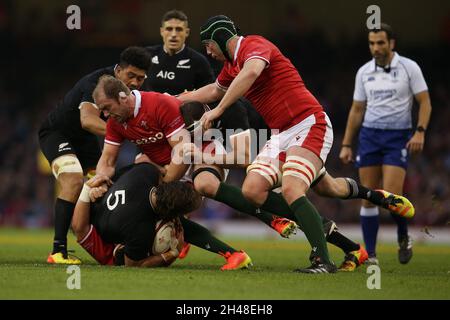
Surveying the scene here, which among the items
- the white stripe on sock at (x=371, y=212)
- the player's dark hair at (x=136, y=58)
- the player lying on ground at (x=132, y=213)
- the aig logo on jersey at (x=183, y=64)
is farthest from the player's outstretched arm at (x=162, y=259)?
the white stripe on sock at (x=371, y=212)

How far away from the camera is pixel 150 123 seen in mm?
8102

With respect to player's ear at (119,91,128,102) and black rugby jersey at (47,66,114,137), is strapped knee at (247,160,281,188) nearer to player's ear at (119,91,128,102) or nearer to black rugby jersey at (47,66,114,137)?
player's ear at (119,91,128,102)

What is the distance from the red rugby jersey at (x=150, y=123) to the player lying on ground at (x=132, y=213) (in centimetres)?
29

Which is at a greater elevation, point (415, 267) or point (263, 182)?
point (263, 182)

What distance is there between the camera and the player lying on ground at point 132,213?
774 cm

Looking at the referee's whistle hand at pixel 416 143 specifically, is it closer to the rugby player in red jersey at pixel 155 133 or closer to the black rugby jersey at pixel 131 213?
the rugby player in red jersey at pixel 155 133

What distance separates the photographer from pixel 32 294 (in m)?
5.90

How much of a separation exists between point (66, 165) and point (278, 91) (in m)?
2.55

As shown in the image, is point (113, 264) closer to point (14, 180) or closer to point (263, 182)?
point (263, 182)

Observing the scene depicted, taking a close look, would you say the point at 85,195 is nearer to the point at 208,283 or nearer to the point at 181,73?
the point at 208,283

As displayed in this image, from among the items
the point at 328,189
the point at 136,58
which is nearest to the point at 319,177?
the point at 328,189

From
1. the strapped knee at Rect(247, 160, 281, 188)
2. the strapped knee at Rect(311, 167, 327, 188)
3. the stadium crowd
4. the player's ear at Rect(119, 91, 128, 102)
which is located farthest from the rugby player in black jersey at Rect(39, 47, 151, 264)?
the stadium crowd
